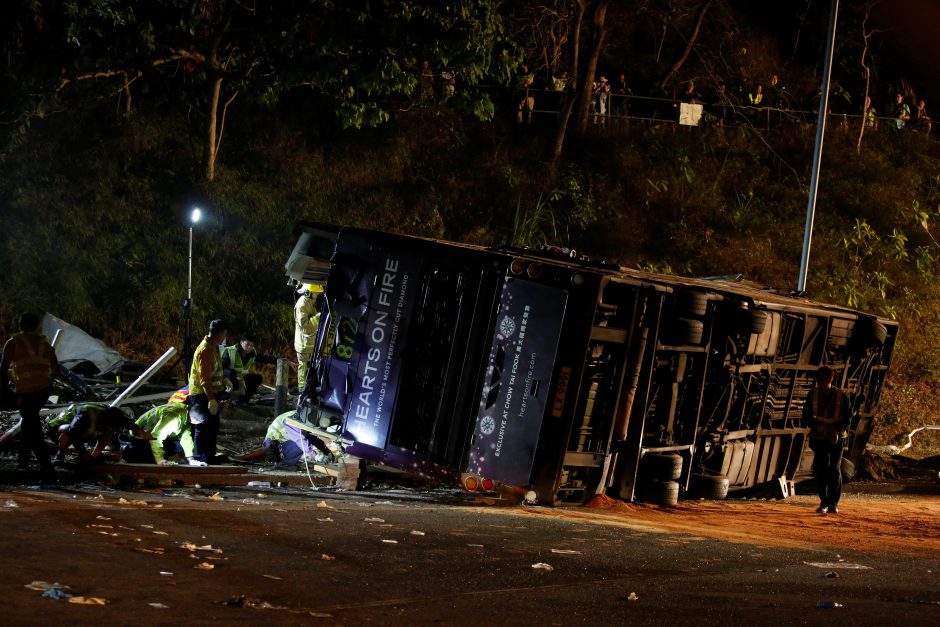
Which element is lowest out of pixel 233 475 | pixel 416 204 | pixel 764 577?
pixel 233 475

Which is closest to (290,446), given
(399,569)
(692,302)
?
(692,302)

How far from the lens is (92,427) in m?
10.2

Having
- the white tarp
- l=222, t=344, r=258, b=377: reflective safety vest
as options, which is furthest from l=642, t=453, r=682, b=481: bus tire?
the white tarp

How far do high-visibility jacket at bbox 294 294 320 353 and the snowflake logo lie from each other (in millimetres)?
4231

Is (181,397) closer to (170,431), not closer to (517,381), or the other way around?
(170,431)

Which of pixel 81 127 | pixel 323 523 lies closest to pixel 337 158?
pixel 81 127

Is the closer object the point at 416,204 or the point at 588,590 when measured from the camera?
the point at 588,590

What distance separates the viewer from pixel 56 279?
20312 mm

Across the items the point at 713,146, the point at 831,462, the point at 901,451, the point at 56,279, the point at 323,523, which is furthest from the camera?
the point at 713,146

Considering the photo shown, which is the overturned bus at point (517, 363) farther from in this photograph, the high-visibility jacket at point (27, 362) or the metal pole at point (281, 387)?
the metal pole at point (281, 387)

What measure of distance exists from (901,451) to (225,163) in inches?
573

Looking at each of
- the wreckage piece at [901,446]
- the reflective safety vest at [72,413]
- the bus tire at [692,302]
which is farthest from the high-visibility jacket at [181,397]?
the wreckage piece at [901,446]

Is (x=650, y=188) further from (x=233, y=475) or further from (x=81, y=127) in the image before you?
(x=233, y=475)

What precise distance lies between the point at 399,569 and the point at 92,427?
4675 mm
